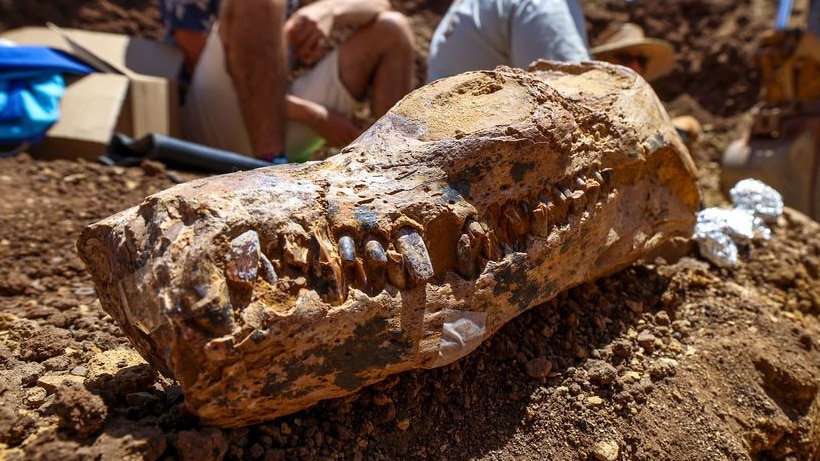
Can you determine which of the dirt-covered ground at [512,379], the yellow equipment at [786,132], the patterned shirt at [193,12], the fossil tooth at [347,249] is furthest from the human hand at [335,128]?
the yellow equipment at [786,132]

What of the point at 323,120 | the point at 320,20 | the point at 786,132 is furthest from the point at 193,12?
the point at 786,132

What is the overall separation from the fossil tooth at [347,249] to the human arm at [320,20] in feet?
7.25

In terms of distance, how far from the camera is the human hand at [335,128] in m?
3.43

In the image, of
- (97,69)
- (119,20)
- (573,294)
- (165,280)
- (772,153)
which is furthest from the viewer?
(119,20)

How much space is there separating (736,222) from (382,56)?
1.77m

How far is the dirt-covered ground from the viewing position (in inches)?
51.9

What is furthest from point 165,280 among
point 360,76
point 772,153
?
point 772,153

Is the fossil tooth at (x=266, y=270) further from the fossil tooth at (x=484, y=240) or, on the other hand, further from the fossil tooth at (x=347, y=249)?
the fossil tooth at (x=484, y=240)

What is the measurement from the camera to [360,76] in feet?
11.6

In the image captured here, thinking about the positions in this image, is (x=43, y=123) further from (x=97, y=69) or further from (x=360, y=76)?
(x=360, y=76)

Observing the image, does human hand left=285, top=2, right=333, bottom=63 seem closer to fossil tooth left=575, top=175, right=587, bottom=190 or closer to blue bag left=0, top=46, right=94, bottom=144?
blue bag left=0, top=46, right=94, bottom=144

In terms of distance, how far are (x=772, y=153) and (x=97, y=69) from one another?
3.88 metres

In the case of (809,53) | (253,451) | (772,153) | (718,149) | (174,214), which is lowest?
(718,149)

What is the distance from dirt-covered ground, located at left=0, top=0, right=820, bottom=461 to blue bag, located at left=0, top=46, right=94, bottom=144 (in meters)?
0.21
